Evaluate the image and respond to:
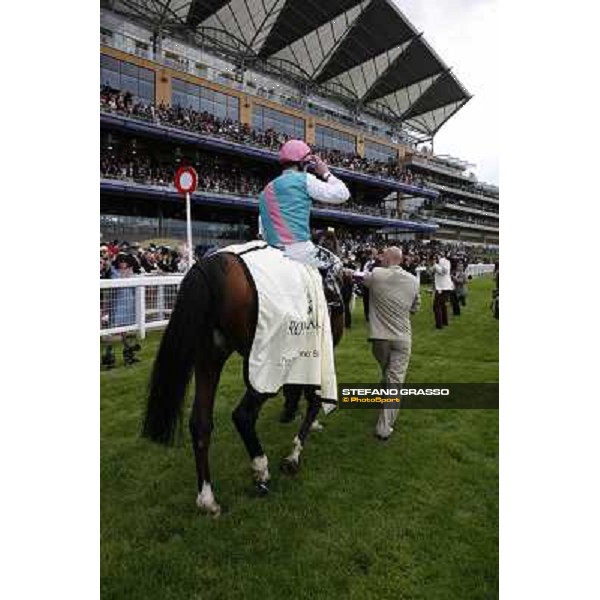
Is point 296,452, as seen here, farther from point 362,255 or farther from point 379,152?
point 362,255

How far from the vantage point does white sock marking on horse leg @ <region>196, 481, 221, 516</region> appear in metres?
2.31

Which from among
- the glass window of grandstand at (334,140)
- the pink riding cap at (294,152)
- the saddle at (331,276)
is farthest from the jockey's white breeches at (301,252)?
the glass window of grandstand at (334,140)

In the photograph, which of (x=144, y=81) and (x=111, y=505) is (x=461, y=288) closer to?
(x=111, y=505)

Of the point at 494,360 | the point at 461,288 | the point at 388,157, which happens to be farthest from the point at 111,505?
the point at 461,288

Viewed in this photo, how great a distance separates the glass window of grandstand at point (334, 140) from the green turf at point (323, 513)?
3.46m

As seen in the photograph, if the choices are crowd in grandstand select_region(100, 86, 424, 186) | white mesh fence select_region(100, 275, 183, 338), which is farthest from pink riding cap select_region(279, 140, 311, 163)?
white mesh fence select_region(100, 275, 183, 338)

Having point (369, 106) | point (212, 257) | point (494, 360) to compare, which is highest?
point (369, 106)

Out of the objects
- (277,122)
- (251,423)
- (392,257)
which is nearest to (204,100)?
(277,122)

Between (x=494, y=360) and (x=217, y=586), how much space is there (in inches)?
65.5

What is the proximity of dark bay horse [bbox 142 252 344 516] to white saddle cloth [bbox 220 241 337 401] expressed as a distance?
0.06 meters

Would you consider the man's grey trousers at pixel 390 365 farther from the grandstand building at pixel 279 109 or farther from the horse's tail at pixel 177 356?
the horse's tail at pixel 177 356

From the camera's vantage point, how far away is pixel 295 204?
2.66m

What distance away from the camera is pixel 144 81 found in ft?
34.7

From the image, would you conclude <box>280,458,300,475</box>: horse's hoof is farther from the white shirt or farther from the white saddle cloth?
the white shirt
